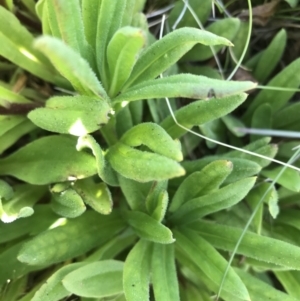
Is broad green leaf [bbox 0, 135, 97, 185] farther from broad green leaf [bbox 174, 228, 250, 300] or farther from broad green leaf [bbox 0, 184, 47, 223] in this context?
broad green leaf [bbox 174, 228, 250, 300]

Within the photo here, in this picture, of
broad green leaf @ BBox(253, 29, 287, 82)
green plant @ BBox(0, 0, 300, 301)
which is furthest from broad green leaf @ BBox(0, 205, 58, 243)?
broad green leaf @ BBox(253, 29, 287, 82)

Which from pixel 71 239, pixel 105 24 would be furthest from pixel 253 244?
pixel 105 24

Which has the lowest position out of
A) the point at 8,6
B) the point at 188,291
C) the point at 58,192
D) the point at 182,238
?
the point at 188,291

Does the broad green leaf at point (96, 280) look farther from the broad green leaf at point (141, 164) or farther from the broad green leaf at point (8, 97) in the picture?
the broad green leaf at point (8, 97)

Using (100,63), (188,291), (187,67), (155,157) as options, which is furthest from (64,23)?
(188,291)

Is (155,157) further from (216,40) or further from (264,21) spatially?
(264,21)

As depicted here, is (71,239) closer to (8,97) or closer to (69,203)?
(69,203)

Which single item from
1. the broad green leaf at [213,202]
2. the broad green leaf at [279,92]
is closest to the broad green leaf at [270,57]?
the broad green leaf at [279,92]
